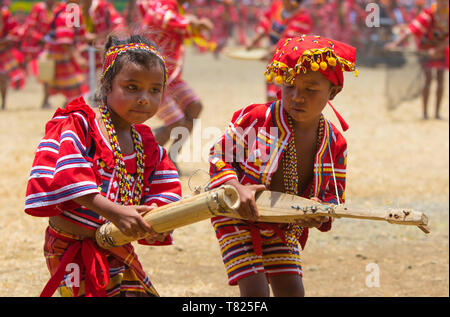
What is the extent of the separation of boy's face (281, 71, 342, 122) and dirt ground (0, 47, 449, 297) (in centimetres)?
48

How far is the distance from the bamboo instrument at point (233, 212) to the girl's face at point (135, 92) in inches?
A: 15.5

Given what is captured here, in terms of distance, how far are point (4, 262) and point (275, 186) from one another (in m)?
2.04

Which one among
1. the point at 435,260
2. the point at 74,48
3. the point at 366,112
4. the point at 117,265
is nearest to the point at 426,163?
the point at 435,260

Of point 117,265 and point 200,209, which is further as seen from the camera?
point 117,265

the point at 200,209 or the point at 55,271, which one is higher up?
the point at 200,209

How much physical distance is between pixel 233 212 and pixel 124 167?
1.58 feet

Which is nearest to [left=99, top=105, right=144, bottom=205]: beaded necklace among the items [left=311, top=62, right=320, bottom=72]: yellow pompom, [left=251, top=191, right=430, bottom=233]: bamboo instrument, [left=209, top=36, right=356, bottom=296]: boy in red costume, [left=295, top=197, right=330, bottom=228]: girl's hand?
[left=209, top=36, right=356, bottom=296]: boy in red costume

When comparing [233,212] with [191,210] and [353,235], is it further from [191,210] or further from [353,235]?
[353,235]

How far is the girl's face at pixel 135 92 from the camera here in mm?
2467

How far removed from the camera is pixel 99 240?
96.0 inches
